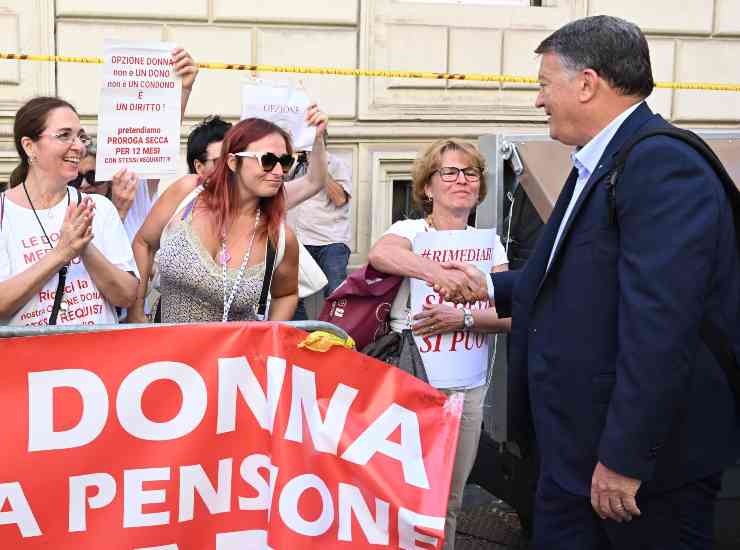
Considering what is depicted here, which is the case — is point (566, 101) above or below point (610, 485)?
above

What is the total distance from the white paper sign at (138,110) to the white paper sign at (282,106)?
31cm

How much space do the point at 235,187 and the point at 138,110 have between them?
65 centimetres

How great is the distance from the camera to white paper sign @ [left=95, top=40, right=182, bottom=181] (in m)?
4.42

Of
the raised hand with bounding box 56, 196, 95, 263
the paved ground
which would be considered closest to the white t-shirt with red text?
the raised hand with bounding box 56, 196, 95, 263

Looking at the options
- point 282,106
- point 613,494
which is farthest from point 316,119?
point 613,494

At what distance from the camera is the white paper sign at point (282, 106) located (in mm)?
4680

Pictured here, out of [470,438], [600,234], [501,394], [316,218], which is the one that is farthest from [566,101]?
[316,218]

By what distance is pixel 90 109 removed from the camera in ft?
29.6

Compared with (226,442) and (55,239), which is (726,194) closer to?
(226,442)

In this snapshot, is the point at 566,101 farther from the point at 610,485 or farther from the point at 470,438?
the point at 470,438

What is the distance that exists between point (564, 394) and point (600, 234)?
464mm

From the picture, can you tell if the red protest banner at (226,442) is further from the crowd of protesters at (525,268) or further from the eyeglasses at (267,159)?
the eyeglasses at (267,159)

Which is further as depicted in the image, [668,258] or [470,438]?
[470,438]

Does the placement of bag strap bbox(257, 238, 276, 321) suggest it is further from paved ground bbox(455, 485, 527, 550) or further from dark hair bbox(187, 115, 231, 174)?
paved ground bbox(455, 485, 527, 550)
